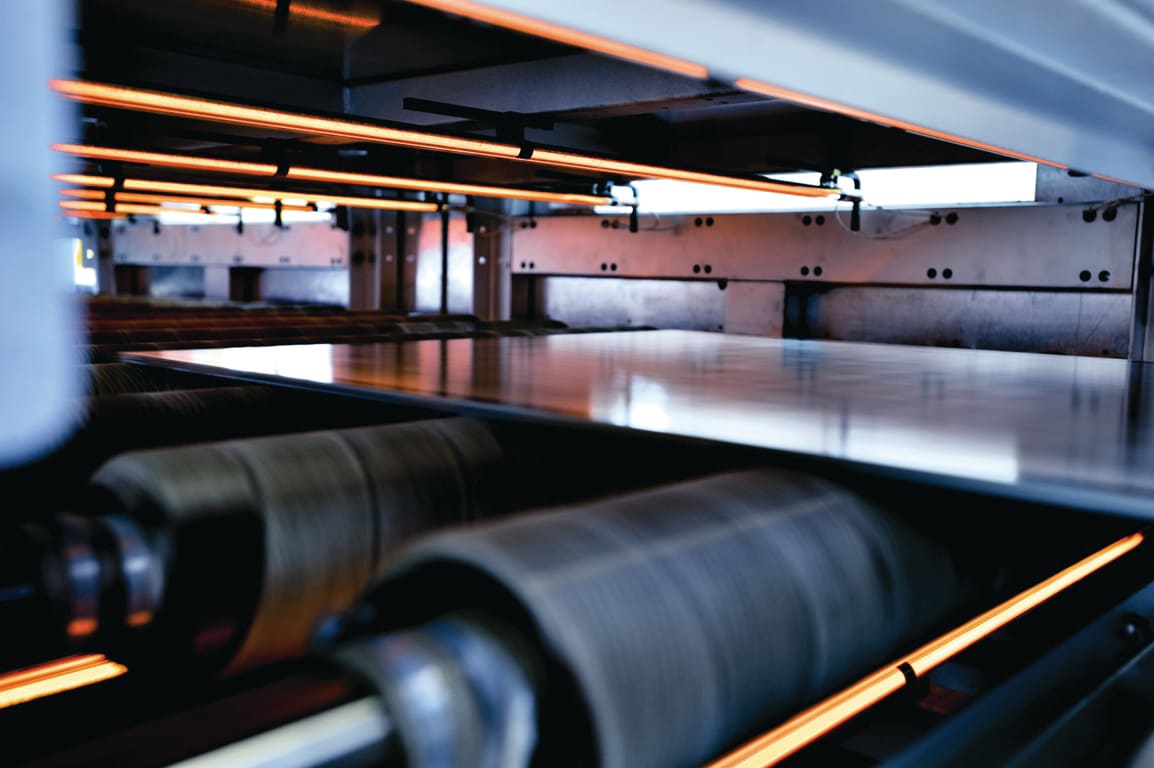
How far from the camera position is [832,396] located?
5.05 ft

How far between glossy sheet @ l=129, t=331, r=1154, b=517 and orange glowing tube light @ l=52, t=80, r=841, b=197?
1.96 feet

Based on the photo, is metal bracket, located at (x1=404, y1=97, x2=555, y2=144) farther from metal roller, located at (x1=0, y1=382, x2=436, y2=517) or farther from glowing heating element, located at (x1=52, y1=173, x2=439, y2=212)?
glowing heating element, located at (x1=52, y1=173, x2=439, y2=212)

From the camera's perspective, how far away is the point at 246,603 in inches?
41.9

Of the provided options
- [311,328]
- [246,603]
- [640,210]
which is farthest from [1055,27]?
[640,210]

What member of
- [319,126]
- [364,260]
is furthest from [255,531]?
[364,260]

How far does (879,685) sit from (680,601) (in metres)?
0.41

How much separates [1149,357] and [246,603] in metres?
3.90

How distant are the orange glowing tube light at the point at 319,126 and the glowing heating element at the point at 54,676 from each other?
2.88ft

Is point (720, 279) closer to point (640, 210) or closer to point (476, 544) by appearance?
point (640, 210)

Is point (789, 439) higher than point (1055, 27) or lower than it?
lower

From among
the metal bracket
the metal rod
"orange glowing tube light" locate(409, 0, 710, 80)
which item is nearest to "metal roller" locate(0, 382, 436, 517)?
"orange glowing tube light" locate(409, 0, 710, 80)

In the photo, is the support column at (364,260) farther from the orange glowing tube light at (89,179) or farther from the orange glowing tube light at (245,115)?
the orange glowing tube light at (245,115)

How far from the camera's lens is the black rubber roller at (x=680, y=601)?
0.69m

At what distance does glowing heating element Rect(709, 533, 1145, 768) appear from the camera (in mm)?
858
